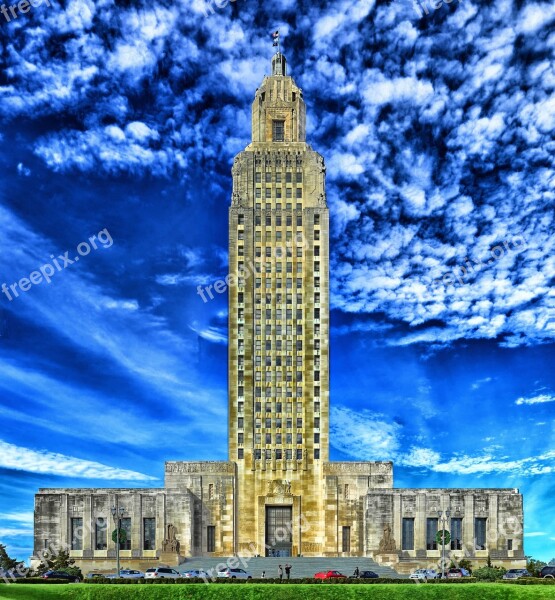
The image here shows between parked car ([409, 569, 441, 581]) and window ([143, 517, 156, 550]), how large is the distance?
28.0 metres

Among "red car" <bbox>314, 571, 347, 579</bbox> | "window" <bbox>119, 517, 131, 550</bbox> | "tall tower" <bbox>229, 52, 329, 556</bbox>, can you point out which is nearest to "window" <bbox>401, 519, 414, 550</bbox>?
"tall tower" <bbox>229, 52, 329, 556</bbox>

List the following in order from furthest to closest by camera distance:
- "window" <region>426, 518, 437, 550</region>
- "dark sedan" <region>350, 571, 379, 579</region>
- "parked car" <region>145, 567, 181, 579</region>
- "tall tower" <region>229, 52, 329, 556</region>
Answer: "tall tower" <region>229, 52, 329, 556</region>
"window" <region>426, 518, 437, 550</region>
"parked car" <region>145, 567, 181, 579</region>
"dark sedan" <region>350, 571, 379, 579</region>

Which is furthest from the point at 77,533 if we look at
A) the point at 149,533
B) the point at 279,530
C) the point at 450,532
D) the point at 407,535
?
the point at 450,532

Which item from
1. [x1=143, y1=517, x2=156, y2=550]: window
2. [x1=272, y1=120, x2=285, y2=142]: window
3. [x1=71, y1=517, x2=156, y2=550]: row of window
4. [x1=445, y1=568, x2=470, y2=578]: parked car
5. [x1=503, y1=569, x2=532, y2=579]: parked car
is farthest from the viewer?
[x1=272, y1=120, x2=285, y2=142]: window

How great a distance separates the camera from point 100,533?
92688mm

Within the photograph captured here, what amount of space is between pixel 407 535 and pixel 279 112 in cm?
5092

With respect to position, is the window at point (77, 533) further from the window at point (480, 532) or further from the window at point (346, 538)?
the window at point (480, 532)

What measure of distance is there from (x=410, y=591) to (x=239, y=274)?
55.2 metres

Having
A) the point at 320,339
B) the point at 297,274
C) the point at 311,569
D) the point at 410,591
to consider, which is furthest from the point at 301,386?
the point at 410,591

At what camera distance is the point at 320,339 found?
102 m

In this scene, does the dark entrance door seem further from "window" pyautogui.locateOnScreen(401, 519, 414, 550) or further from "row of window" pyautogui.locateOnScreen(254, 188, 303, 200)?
"row of window" pyautogui.locateOnScreen(254, 188, 303, 200)

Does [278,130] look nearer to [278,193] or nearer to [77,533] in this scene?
[278,193]

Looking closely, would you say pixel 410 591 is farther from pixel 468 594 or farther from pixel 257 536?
pixel 257 536

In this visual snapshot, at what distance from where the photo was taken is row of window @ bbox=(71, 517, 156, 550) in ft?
302
